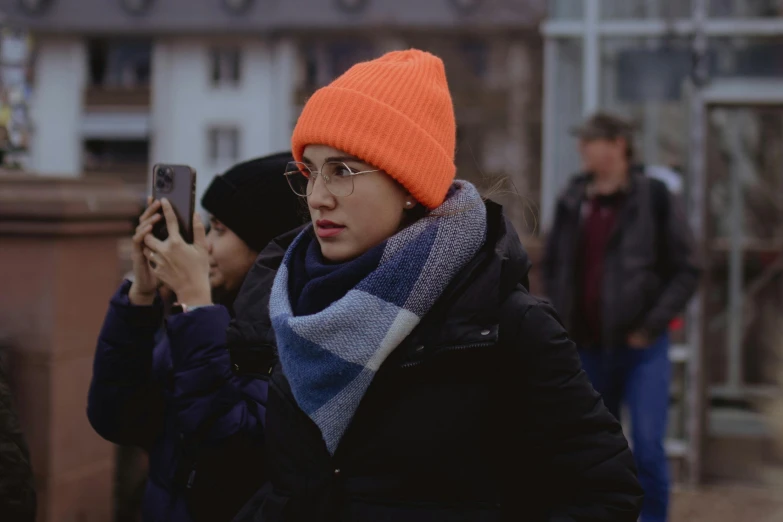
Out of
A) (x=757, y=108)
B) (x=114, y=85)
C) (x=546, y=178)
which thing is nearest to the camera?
(x=757, y=108)

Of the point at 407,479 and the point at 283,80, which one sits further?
the point at 283,80

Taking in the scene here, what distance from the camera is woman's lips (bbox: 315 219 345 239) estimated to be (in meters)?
1.88

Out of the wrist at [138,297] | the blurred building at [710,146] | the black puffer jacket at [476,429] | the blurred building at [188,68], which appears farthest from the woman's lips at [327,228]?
the blurred building at [188,68]

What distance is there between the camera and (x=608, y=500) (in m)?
1.79

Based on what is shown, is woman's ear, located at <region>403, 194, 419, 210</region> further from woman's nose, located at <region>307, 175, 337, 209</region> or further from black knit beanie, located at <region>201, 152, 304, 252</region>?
black knit beanie, located at <region>201, 152, 304, 252</region>

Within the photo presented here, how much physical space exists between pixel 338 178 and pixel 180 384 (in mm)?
679

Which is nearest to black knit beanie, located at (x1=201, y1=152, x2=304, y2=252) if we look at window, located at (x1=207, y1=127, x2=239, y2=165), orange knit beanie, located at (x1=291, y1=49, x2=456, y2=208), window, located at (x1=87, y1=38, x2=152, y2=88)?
orange knit beanie, located at (x1=291, y1=49, x2=456, y2=208)

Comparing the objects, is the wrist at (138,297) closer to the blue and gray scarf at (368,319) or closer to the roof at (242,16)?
the blue and gray scarf at (368,319)

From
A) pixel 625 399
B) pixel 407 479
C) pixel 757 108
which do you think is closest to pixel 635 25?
pixel 757 108

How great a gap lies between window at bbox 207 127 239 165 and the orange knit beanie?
36.2 m

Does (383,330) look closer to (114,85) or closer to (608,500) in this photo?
(608,500)

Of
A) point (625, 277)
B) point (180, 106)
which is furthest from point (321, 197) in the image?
point (180, 106)

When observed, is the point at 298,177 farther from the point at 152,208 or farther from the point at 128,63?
the point at 128,63

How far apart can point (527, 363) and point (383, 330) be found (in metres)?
0.27
